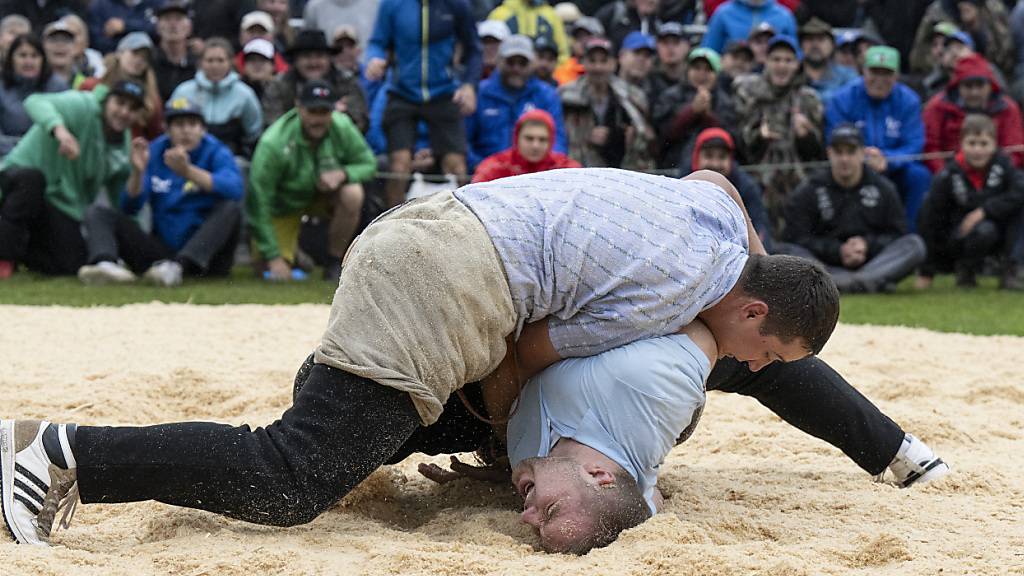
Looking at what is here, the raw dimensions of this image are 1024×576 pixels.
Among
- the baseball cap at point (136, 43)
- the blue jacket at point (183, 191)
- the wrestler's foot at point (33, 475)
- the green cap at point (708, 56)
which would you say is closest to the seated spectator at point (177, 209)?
the blue jacket at point (183, 191)

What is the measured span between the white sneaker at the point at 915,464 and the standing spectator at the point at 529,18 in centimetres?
716

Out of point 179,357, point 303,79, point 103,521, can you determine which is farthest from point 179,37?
point 103,521

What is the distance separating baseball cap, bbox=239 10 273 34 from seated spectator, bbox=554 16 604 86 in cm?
234

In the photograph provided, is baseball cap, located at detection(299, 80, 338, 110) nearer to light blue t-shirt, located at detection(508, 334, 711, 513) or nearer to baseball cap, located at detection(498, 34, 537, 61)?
baseball cap, located at detection(498, 34, 537, 61)

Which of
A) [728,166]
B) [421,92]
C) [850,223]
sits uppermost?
[421,92]

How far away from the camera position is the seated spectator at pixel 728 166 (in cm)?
834

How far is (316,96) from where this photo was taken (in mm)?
8469

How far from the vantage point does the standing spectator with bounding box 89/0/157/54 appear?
10.5 m

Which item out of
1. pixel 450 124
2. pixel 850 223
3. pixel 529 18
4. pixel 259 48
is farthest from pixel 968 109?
pixel 259 48

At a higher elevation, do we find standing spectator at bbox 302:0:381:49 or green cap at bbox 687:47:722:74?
standing spectator at bbox 302:0:381:49

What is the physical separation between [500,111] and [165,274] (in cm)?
278

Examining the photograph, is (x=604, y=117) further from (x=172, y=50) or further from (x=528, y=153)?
(x=172, y=50)

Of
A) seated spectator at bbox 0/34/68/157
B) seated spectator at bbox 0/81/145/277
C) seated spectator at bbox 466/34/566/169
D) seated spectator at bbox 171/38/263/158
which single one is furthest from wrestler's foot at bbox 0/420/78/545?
seated spectator at bbox 0/34/68/157

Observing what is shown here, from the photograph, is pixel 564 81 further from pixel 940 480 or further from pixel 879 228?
pixel 940 480
